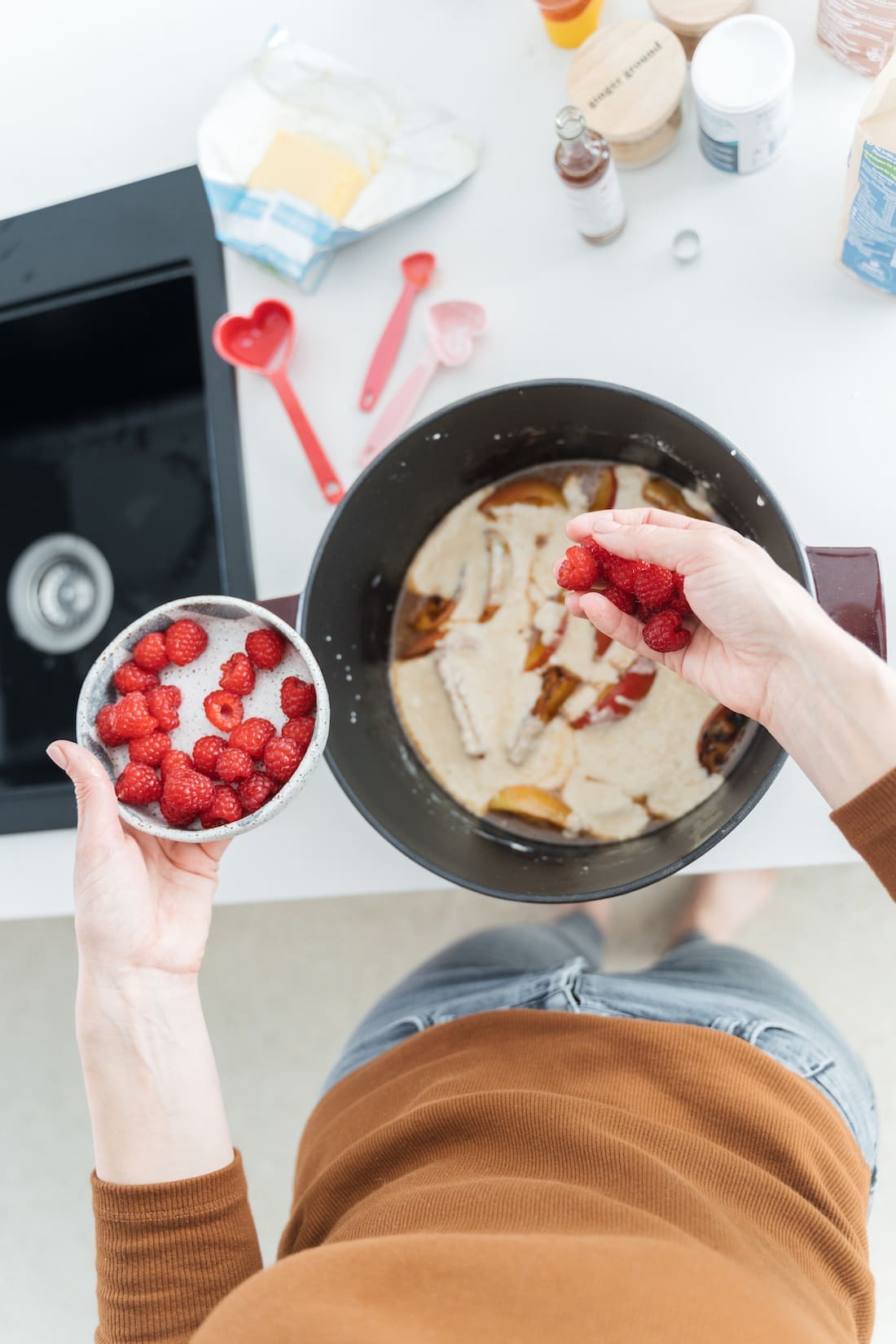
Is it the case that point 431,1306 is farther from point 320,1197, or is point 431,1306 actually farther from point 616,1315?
point 320,1197

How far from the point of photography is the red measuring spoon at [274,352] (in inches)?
44.9

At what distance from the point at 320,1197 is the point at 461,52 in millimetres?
1264

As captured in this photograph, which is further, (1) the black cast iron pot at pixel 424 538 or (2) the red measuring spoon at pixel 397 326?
(2) the red measuring spoon at pixel 397 326

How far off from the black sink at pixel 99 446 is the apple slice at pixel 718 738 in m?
0.54

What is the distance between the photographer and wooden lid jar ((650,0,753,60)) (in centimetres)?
102

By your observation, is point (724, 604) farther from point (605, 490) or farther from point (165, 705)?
point (165, 705)

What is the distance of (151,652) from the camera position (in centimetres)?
89

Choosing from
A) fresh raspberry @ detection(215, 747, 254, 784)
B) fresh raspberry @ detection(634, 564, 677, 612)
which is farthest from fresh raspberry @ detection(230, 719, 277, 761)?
fresh raspberry @ detection(634, 564, 677, 612)

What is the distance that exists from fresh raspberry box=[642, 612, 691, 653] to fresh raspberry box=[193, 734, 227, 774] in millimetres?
397

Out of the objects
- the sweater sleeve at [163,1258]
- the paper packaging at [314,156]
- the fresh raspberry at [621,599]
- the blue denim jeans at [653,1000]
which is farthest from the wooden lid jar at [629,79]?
the sweater sleeve at [163,1258]

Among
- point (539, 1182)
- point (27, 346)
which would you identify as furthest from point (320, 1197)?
point (27, 346)

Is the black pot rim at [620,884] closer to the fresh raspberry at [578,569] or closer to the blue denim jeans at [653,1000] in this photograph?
the fresh raspberry at [578,569]

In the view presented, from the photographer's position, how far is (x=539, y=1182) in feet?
2.68

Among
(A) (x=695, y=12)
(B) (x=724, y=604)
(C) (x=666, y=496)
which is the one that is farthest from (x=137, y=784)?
(A) (x=695, y=12)
